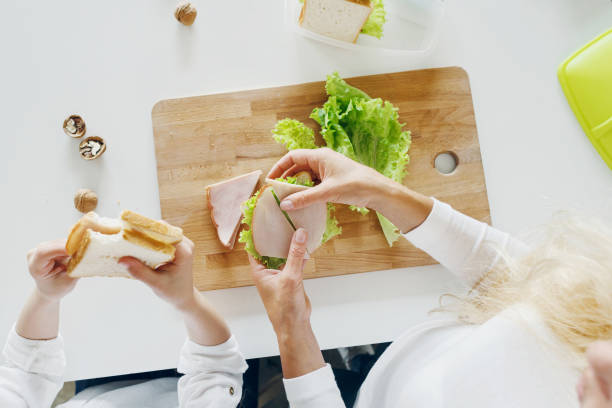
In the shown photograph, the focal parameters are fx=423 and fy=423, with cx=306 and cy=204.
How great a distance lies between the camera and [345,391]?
145cm

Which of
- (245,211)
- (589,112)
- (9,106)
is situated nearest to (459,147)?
(589,112)

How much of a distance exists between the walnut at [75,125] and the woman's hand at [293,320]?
857mm

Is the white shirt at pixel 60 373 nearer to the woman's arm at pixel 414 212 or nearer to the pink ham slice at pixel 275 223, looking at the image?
the pink ham slice at pixel 275 223

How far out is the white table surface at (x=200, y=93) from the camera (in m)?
1.40

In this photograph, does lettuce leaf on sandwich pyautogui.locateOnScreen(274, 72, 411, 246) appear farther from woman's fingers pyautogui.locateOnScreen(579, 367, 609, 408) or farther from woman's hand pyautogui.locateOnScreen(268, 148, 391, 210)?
woman's fingers pyautogui.locateOnScreen(579, 367, 609, 408)

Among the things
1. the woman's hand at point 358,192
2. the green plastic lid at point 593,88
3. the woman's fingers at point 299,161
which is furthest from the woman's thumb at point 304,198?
the green plastic lid at point 593,88

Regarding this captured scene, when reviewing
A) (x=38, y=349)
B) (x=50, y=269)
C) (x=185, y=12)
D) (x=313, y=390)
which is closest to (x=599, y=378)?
(x=313, y=390)

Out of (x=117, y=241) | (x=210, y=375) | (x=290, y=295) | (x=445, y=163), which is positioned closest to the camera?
(x=117, y=241)

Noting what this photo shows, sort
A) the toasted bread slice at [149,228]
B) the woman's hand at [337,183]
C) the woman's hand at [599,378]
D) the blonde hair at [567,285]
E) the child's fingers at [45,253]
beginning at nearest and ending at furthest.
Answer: the woman's hand at [599,378]
the blonde hair at [567,285]
the toasted bread slice at [149,228]
the child's fingers at [45,253]
the woman's hand at [337,183]

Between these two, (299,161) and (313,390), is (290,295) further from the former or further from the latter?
(299,161)

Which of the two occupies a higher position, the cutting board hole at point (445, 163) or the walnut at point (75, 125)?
the walnut at point (75, 125)

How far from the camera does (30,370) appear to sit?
116 cm

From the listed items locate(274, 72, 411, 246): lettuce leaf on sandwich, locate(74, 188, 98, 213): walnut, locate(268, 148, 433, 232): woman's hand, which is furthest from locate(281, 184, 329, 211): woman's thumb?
locate(74, 188, 98, 213): walnut

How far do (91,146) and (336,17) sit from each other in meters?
0.91
